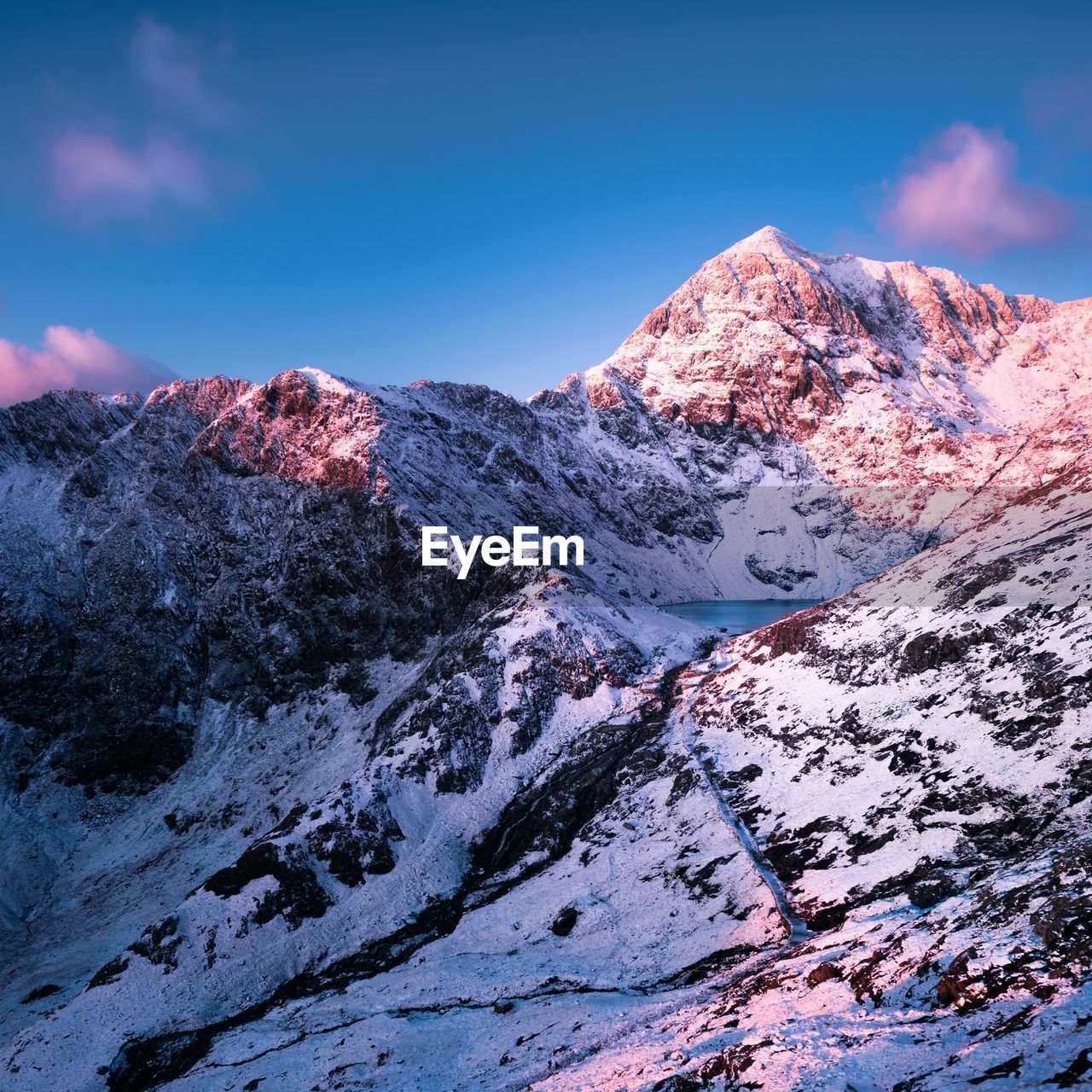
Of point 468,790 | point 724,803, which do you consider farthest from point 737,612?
point 724,803

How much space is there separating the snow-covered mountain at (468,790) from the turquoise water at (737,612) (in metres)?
39.5

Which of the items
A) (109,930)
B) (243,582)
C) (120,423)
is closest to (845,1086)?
(109,930)

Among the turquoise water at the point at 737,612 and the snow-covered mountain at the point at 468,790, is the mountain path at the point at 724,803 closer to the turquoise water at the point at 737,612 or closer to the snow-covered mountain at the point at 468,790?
the snow-covered mountain at the point at 468,790

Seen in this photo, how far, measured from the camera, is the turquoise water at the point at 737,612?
12925cm

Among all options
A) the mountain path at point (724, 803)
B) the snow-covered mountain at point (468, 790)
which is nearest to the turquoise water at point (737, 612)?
the mountain path at point (724, 803)

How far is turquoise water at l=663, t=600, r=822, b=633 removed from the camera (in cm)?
12925

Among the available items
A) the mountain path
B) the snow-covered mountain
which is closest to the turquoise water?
the mountain path

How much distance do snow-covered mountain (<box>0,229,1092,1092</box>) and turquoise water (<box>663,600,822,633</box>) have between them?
39.5m

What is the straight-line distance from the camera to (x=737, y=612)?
501 ft

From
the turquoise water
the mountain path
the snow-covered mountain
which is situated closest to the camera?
the snow-covered mountain

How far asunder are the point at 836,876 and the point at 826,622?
37.5 metres

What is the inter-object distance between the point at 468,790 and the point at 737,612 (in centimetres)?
9700

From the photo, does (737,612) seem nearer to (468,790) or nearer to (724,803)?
(468,790)

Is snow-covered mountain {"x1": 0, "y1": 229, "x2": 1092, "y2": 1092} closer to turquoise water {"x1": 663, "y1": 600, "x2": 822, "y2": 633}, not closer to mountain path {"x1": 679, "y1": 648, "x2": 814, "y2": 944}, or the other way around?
mountain path {"x1": 679, "y1": 648, "x2": 814, "y2": 944}
